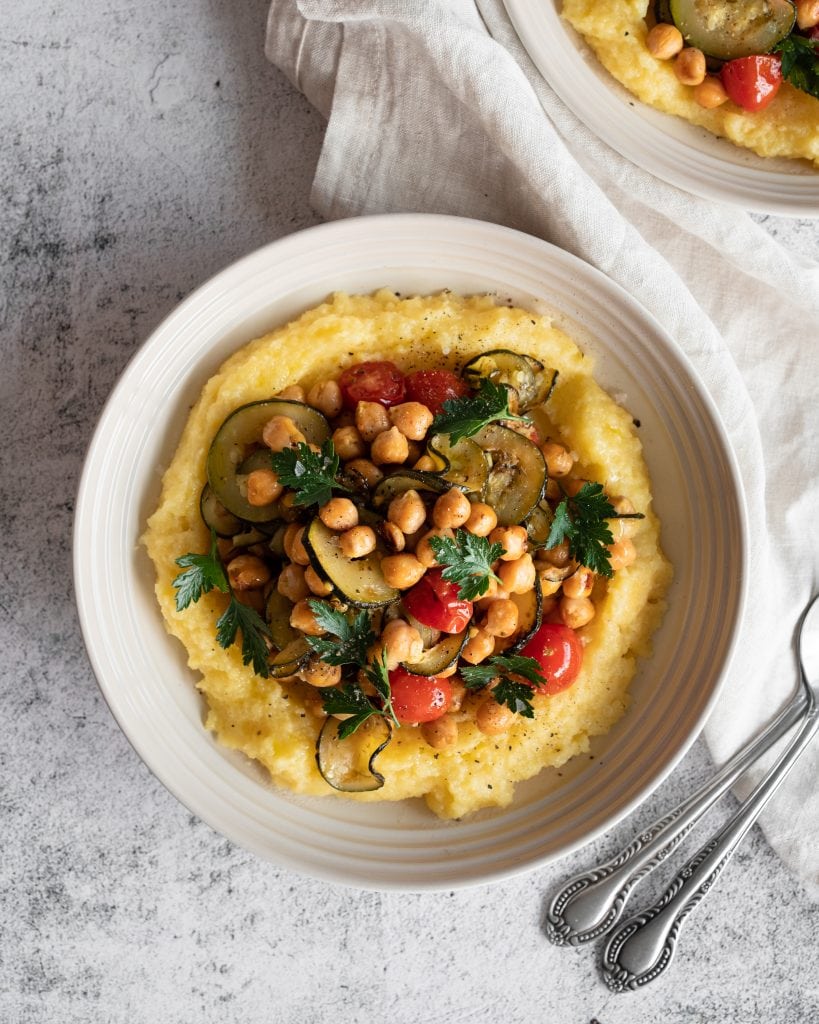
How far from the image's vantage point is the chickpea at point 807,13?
14.2 ft

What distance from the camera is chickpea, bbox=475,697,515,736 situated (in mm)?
3904

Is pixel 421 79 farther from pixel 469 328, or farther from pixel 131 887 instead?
pixel 131 887

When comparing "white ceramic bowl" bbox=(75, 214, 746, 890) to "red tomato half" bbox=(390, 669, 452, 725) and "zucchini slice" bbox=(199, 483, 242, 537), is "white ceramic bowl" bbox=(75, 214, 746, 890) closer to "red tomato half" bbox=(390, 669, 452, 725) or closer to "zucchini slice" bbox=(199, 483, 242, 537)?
"zucchini slice" bbox=(199, 483, 242, 537)

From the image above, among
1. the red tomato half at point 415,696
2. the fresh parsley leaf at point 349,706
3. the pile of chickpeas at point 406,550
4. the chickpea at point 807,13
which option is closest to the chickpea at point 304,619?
the pile of chickpeas at point 406,550

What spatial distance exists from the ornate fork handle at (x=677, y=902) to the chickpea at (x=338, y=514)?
2.79 metres

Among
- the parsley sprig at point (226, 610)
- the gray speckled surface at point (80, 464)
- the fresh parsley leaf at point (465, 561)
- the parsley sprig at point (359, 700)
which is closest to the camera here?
the fresh parsley leaf at point (465, 561)

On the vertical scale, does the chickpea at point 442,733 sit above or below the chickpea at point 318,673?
below

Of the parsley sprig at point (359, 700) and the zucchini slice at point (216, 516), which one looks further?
the zucchini slice at point (216, 516)

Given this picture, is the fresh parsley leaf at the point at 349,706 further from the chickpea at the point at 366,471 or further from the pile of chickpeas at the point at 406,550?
the chickpea at the point at 366,471

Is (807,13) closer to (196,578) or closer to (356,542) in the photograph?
(356,542)

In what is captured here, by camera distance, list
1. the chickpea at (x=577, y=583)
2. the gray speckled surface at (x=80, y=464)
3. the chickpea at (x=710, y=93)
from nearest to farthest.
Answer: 1. the chickpea at (x=577, y=583)
2. the chickpea at (x=710, y=93)
3. the gray speckled surface at (x=80, y=464)

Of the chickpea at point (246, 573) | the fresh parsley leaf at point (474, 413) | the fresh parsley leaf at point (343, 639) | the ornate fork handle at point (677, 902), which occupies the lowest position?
the ornate fork handle at point (677, 902)

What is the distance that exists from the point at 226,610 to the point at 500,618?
1.21 meters

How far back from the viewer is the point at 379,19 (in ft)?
13.8
